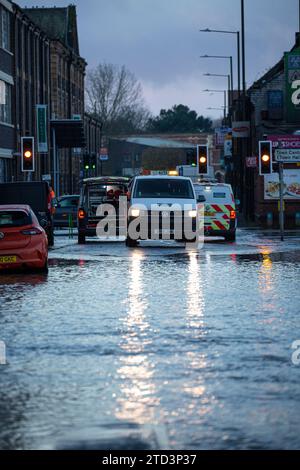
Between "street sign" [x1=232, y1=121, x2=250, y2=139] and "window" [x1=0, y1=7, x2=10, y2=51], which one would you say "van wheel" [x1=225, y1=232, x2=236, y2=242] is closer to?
"street sign" [x1=232, y1=121, x2=250, y2=139]

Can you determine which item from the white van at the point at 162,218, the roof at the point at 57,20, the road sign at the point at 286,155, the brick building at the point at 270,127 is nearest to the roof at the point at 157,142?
the roof at the point at 57,20

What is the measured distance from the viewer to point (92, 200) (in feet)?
113

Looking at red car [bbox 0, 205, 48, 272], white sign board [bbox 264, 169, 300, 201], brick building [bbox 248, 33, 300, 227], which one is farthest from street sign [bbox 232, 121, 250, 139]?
red car [bbox 0, 205, 48, 272]

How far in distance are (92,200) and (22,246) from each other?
41.6 ft

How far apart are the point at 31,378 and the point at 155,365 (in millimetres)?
1228

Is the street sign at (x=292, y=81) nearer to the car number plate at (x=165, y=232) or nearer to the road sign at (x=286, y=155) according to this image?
the road sign at (x=286, y=155)

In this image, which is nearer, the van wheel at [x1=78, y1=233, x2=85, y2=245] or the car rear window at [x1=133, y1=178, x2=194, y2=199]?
the car rear window at [x1=133, y1=178, x2=194, y2=199]

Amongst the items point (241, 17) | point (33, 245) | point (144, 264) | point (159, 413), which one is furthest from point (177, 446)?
point (241, 17)

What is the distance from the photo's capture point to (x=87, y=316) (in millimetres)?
14141

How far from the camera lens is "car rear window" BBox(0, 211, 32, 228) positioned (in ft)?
72.3

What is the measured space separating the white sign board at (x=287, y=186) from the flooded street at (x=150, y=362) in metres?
30.6

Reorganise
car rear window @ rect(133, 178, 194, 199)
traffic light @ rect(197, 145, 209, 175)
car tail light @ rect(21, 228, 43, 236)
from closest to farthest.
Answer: car tail light @ rect(21, 228, 43, 236), car rear window @ rect(133, 178, 194, 199), traffic light @ rect(197, 145, 209, 175)

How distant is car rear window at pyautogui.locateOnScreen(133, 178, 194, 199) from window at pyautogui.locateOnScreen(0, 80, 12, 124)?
2397 centimetres

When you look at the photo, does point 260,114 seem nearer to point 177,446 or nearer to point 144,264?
point 144,264
